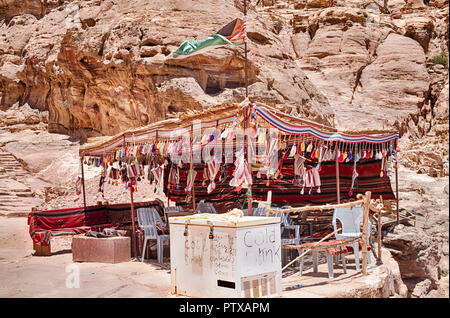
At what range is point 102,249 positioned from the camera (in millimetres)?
8617

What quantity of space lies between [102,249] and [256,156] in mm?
3358

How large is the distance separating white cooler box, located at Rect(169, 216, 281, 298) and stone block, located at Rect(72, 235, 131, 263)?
3023 mm

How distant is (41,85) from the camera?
1070 inches

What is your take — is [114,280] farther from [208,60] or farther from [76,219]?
[208,60]

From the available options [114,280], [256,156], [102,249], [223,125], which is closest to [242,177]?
[223,125]

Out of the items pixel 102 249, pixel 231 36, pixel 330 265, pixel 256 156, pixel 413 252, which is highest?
pixel 231 36

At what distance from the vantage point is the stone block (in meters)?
8.52

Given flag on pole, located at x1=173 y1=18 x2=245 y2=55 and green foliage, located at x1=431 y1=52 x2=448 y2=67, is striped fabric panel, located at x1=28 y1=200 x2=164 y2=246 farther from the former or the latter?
green foliage, located at x1=431 y1=52 x2=448 y2=67

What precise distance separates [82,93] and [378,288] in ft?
67.4

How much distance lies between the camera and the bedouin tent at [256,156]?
24.5 feet

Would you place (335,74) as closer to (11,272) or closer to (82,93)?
(82,93)

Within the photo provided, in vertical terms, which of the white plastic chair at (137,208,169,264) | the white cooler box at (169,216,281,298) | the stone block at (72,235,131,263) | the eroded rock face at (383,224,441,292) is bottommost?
the eroded rock face at (383,224,441,292)

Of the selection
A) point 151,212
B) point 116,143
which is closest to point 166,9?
point 116,143

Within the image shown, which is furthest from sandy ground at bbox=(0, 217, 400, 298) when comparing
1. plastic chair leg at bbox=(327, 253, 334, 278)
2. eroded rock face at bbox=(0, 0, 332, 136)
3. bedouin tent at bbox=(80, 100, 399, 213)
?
→ eroded rock face at bbox=(0, 0, 332, 136)
